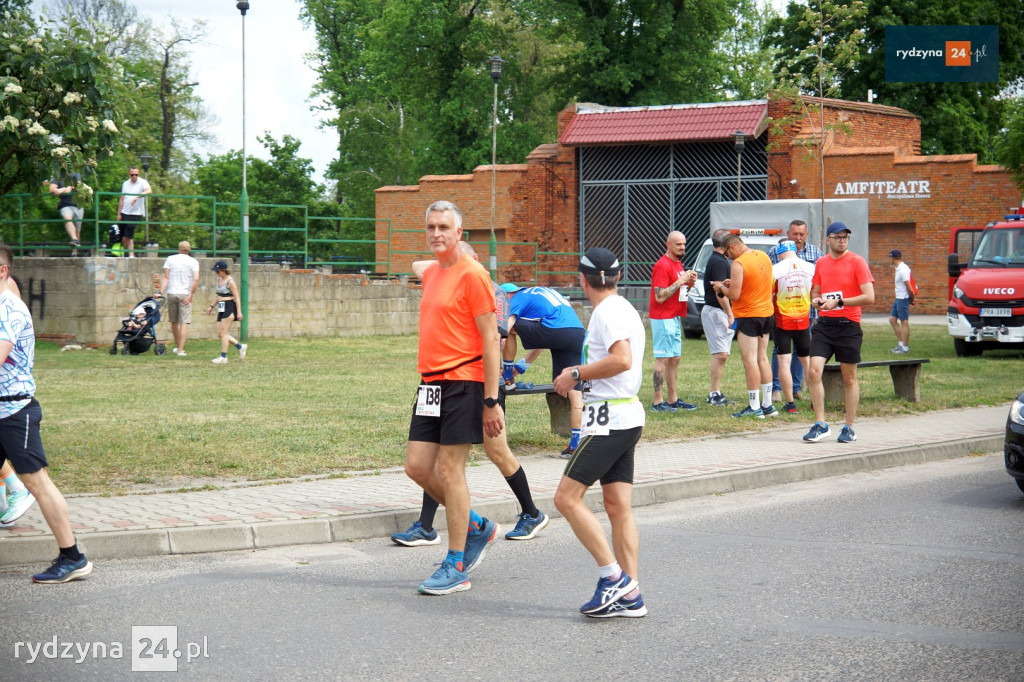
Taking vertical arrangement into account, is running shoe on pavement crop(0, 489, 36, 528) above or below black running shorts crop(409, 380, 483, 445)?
below

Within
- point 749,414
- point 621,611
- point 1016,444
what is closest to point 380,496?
point 621,611

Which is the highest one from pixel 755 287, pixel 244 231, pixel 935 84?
pixel 935 84

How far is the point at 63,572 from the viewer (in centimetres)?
628

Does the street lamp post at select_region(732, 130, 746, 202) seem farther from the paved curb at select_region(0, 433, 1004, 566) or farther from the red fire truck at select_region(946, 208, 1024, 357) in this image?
Answer: the paved curb at select_region(0, 433, 1004, 566)

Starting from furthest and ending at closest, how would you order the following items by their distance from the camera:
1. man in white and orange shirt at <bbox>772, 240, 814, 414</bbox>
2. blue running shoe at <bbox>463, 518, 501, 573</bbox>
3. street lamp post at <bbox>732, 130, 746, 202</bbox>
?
street lamp post at <bbox>732, 130, 746, 202</bbox> → man in white and orange shirt at <bbox>772, 240, 814, 414</bbox> → blue running shoe at <bbox>463, 518, 501, 573</bbox>

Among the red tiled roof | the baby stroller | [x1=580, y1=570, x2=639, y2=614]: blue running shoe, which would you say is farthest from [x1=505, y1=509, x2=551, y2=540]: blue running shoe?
the red tiled roof

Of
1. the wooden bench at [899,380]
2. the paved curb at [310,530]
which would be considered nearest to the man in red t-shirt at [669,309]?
the wooden bench at [899,380]

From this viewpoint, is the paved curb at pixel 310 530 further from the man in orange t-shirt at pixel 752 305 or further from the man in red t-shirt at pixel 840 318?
the man in orange t-shirt at pixel 752 305

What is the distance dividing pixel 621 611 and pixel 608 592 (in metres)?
0.12

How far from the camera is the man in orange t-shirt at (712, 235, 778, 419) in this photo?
12.4 meters

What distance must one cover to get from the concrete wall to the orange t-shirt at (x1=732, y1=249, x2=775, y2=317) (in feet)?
47.8

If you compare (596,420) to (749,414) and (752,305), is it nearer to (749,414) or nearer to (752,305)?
(752,305)

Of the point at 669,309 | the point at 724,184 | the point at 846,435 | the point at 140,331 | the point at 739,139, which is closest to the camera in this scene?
the point at 846,435

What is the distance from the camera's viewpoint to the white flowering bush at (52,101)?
8555mm
